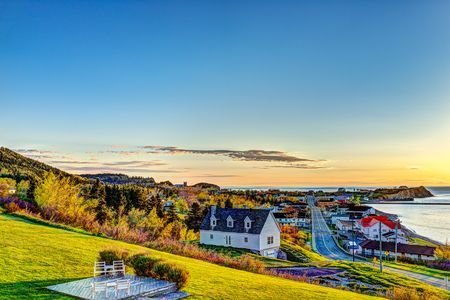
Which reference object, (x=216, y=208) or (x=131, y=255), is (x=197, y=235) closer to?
(x=216, y=208)

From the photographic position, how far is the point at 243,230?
174 ft

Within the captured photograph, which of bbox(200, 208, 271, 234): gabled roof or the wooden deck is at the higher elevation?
the wooden deck

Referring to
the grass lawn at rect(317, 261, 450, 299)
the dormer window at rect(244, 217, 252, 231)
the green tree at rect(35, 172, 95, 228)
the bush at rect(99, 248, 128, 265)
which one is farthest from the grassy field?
the dormer window at rect(244, 217, 252, 231)

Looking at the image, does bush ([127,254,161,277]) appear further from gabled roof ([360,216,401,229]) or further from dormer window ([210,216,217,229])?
gabled roof ([360,216,401,229])

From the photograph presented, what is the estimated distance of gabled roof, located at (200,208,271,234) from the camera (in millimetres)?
52781

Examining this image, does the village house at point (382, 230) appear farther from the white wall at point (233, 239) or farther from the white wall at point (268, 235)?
the white wall at point (233, 239)

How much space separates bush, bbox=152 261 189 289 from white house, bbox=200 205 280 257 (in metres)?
36.5

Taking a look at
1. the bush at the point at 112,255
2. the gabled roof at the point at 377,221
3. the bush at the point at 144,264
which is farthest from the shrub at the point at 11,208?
the gabled roof at the point at 377,221

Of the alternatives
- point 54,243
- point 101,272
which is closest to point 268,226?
point 54,243

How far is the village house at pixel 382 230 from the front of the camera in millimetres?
90600

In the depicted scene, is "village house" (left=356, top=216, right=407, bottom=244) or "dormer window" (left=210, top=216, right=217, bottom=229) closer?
"dormer window" (left=210, top=216, right=217, bottom=229)

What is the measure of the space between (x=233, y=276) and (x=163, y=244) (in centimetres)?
1225

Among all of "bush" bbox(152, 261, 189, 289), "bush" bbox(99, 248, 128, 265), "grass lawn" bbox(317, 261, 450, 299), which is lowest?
"grass lawn" bbox(317, 261, 450, 299)

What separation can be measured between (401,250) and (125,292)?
67803mm
